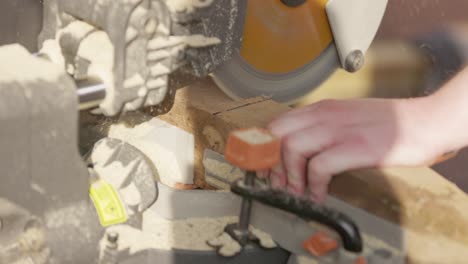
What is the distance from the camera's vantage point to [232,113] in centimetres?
154

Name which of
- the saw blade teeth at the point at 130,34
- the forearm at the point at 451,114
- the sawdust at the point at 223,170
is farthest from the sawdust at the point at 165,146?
the forearm at the point at 451,114

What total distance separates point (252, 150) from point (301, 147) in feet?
0.57

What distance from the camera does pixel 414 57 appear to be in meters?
2.19

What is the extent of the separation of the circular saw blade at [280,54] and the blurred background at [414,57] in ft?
0.26

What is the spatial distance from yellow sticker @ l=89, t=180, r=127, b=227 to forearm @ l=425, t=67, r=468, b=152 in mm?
596

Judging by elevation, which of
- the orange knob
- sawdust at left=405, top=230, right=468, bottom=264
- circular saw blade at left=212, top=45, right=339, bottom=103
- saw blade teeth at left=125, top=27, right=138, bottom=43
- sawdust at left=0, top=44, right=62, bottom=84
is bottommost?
sawdust at left=405, top=230, right=468, bottom=264

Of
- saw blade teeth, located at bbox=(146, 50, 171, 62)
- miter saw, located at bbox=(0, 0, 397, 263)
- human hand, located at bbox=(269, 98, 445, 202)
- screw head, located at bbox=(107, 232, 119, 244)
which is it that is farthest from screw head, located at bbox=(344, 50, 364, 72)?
screw head, located at bbox=(107, 232, 119, 244)

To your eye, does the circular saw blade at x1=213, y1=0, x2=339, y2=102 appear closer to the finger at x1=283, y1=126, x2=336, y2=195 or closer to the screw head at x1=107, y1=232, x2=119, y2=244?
the finger at x1=283, y1=126, x2=336, y2=195

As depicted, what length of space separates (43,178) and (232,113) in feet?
1.84

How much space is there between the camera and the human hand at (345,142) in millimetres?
1238

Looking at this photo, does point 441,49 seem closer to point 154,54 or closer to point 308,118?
point 308,118

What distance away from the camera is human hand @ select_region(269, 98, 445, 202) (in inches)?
48.8

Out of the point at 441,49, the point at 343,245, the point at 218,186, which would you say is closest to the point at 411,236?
the point at 343,245

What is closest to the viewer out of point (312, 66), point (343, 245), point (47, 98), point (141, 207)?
point (47, 98)
